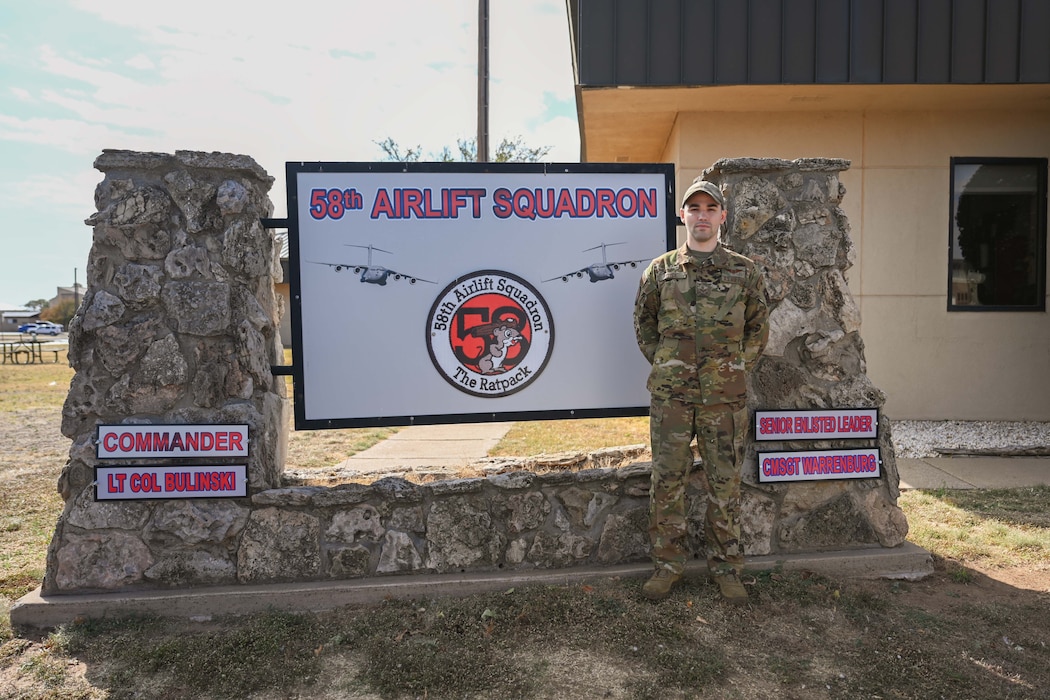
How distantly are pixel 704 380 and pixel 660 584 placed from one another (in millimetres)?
1025

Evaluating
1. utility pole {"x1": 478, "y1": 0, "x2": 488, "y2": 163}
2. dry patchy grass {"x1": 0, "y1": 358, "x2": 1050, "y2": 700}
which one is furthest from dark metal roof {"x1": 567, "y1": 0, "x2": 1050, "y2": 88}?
utility pole {"x1": 478, "y1": 0, "x2": 488, "y2": 163}

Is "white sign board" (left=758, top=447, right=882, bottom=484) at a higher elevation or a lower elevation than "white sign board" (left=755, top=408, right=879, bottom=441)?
lower

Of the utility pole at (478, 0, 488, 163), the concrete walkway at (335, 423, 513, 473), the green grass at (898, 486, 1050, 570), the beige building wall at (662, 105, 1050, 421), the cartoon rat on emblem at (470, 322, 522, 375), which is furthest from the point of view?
the utility pole at (478, 0, 488, 163)

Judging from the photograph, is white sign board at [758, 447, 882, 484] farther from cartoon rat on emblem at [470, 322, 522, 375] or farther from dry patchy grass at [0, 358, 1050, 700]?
cartoon rat on emblem at [470, 322, 522, 375]

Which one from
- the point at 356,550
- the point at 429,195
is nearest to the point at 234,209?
the point at 429,195

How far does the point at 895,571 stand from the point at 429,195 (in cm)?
324

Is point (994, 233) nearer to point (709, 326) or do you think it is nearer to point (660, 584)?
point (709, 326)

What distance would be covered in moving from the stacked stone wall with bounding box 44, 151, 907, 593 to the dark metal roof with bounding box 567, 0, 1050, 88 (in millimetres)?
3211

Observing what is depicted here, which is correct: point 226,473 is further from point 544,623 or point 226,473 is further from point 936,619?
point 936,619

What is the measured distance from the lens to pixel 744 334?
A: 3344 millimetres

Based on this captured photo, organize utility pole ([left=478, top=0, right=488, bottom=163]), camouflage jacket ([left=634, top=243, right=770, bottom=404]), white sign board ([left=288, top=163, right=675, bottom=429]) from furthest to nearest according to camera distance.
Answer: utility pole ([left=478, top=0, right=488, bottom=163]), white sign board ([left=288, top=163, right=675, bottom=429]), camouflage jacket ([left=634, top=243, right=770, bottom=404])

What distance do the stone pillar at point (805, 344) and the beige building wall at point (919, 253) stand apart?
3.91 metres

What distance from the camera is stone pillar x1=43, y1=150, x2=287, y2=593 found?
3268 millimetres

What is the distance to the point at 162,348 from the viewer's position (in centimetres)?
331
